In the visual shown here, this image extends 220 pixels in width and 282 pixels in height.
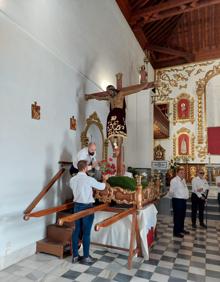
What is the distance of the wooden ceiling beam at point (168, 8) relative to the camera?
8.66 meters

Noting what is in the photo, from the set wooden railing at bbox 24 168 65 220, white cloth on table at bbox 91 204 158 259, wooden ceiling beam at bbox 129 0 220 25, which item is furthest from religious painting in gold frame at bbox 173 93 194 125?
wooden railing at bbox 24 168 65 220

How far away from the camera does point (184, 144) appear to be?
12.1m

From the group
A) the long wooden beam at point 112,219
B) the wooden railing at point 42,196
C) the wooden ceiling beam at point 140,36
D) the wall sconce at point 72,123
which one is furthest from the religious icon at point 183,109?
the long wooden beam at point 112,219

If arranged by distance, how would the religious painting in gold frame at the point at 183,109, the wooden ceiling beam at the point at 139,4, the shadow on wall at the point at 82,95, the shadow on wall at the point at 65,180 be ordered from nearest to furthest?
1. the shadow on wall at the point at 65,180
2. the shadow on wall at the point at 82,95
3. the wooden ceiling beam at the point at 139,4
4. the religious painting in gold frame at the point at 183,109

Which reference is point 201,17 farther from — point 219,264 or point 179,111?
point 219,264

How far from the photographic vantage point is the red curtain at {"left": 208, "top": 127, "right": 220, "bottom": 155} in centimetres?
1158

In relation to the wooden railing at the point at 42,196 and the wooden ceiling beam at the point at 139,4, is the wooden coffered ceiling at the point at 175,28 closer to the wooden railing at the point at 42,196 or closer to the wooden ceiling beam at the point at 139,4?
the wooden ceiling beam at the point at 139,4

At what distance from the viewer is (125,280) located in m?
3.16

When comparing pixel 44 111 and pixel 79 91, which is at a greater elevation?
pixel 79 91

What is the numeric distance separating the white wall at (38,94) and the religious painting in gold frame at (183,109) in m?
7.07

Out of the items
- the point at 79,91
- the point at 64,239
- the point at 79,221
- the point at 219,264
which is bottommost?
the point at 219,264

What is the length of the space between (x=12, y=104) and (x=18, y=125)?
0.33 metres

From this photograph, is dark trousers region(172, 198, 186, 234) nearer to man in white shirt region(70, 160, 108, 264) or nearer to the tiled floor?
the tiled floor

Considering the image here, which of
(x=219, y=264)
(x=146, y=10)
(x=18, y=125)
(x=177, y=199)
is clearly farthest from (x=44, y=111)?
(x=146, y=10)
